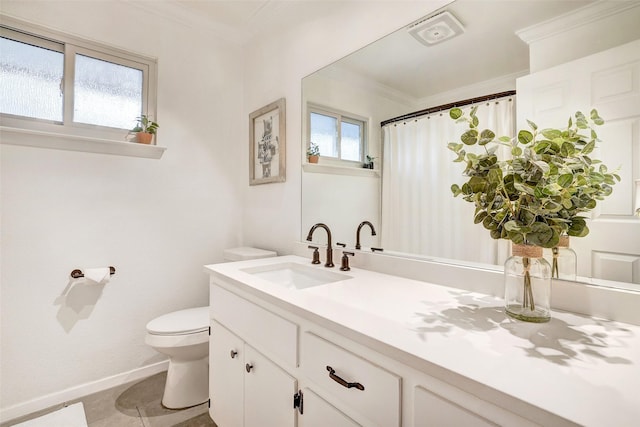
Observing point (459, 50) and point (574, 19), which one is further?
point (459, 50)

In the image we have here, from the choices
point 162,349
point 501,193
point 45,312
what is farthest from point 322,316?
point 45,312

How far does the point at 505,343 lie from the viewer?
0.68 m

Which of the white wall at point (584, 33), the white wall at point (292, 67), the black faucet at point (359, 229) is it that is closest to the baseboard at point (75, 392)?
the white wall at point (292, 67)

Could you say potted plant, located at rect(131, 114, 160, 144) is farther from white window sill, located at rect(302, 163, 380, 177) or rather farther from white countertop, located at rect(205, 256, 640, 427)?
white countertop, located at rect(205, 256, 640, 427)

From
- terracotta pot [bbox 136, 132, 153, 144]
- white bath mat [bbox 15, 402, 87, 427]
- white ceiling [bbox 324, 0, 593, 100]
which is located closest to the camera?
white ceiling [bbox 324, 0, 593, 100]

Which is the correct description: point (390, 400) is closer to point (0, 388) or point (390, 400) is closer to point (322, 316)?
point (322, 316)

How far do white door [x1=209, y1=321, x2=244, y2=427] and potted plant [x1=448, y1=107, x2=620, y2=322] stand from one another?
1078 millimetres

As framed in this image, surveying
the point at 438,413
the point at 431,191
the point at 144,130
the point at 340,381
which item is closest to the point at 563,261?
the point at 431,191

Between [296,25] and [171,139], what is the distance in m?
1.20

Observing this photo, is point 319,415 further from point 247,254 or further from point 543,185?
point 247,254

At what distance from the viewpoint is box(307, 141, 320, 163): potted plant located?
187 cm

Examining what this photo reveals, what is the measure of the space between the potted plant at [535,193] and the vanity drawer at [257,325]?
683 millimetres

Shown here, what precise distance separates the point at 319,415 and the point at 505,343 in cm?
56

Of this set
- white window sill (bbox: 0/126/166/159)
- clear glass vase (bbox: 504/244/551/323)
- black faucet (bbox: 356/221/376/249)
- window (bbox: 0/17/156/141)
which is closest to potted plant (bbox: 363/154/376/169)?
black faucet (bbox: 356/221/376/249)
